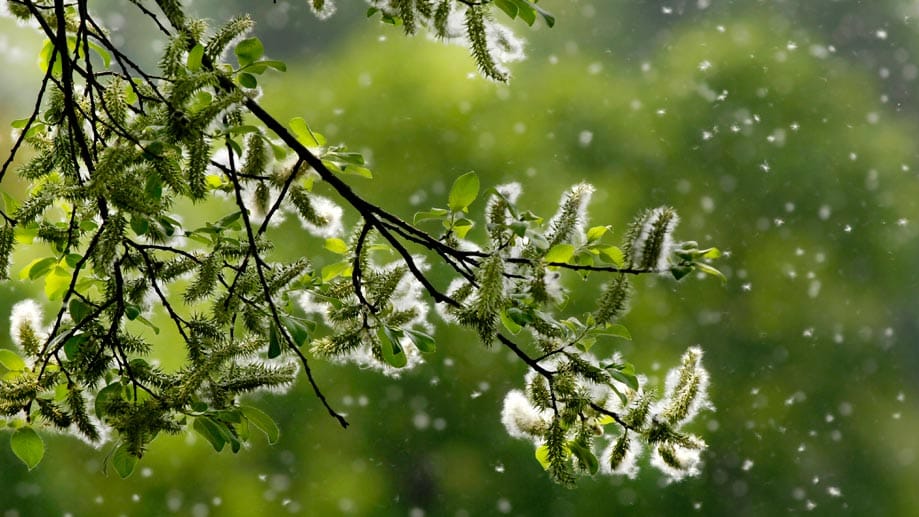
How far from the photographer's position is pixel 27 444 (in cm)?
100

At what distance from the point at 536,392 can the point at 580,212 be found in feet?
0.69

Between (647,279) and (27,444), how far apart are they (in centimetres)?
425

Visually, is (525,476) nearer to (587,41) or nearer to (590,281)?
(590,281)

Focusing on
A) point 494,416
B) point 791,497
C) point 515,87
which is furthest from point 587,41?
point 791,497

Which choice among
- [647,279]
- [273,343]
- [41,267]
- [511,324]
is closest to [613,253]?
[511,324]

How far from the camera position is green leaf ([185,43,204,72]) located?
0.87 meters

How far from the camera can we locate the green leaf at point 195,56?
87 cm

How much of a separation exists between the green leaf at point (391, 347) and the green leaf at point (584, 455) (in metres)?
0.20

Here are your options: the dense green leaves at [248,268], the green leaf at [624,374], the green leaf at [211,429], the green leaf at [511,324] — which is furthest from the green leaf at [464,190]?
the green leaf at [211,429]

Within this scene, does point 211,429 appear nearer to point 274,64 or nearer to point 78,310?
point 78,310

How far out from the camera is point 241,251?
1.09 meters

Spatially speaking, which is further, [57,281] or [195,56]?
[57,281]

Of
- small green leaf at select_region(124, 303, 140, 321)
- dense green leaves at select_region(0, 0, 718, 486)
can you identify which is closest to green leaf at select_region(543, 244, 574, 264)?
dense green leaves at select_region(0, 0, 718, 486)

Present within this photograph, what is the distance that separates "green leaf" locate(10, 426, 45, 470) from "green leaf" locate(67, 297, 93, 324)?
13 centimetres
